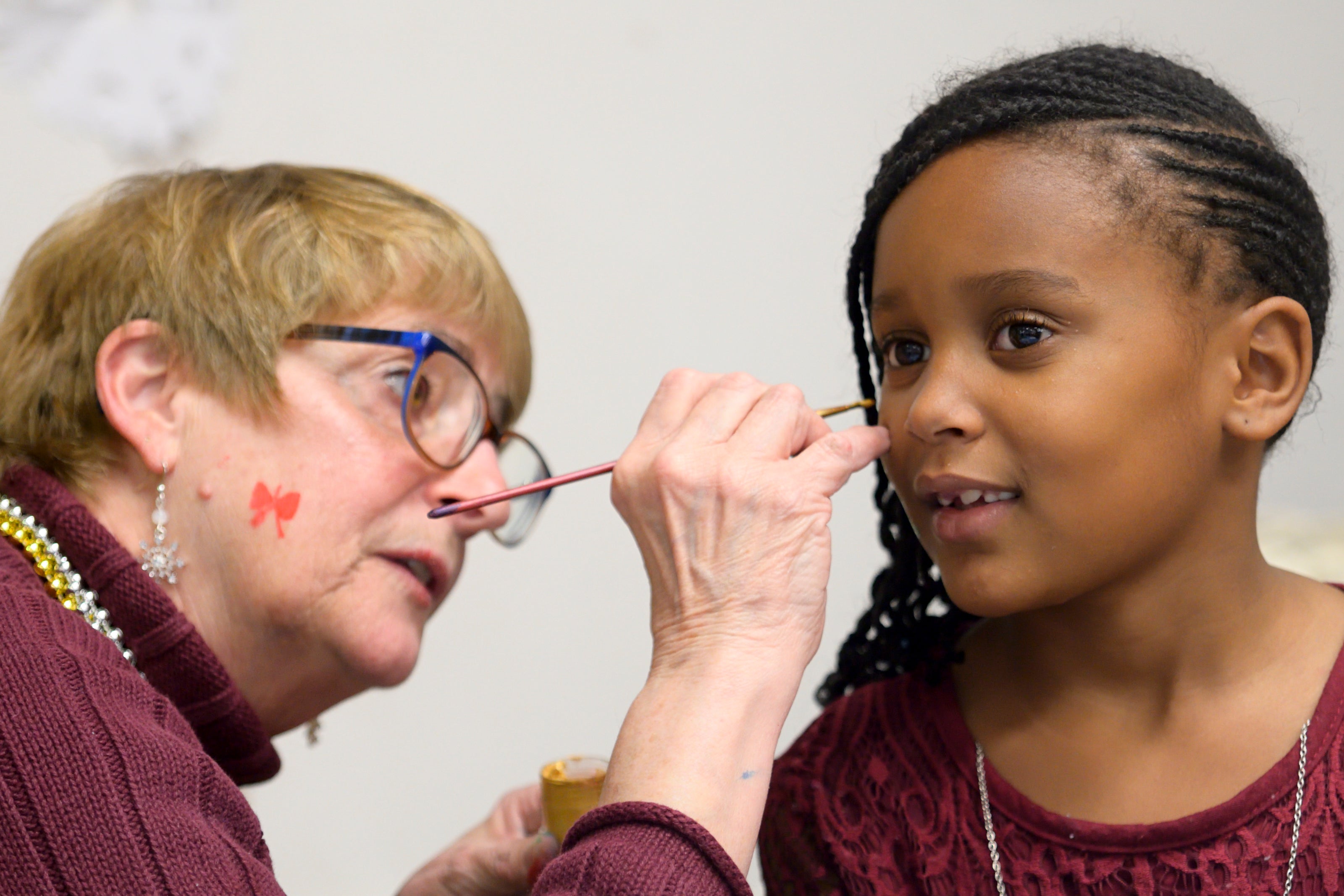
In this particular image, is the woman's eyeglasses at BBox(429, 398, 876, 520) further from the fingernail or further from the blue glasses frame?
the fingernail

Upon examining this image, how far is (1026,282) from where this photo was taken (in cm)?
93

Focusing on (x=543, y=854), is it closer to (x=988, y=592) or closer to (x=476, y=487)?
(x=476, y=487)

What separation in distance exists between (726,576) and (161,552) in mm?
579

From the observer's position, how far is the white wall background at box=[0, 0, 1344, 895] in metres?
2.04

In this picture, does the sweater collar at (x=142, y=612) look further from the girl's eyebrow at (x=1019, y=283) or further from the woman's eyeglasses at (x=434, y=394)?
the girl's eyebrow at (x=1019, y=283)

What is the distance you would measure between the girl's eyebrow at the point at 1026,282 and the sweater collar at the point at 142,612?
789 millimetres

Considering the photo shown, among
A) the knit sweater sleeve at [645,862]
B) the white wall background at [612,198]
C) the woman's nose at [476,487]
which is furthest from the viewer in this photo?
the white wall background at [612,198]

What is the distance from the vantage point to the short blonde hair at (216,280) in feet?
3.96

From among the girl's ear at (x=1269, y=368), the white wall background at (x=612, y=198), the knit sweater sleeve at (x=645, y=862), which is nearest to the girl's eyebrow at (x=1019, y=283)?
the girl's ear at (x=1269, y=368)

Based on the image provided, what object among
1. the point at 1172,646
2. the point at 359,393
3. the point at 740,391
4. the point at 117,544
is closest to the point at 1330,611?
the point at 1172,646

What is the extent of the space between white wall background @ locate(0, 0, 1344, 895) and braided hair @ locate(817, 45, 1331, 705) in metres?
1.01

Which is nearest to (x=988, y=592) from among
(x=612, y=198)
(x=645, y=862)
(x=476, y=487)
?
(x=645, y=862)

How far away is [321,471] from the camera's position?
47.0 inches

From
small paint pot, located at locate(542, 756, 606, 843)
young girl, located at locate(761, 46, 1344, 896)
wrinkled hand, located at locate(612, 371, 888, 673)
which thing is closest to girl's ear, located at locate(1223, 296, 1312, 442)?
young girl, located at locate(761, 46, 1344, 896)
